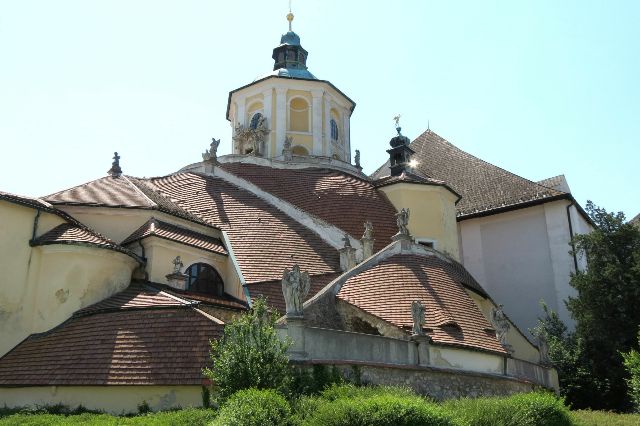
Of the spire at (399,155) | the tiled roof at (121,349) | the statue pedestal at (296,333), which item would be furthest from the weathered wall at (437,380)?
the spire at (399,155)

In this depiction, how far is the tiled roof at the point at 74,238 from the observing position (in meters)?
18.2

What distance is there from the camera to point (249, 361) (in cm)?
1288

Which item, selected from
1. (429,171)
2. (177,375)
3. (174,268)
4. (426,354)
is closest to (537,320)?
(429,171)

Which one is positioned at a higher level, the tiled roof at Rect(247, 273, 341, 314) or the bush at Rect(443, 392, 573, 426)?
the tiled roof at Rect(247, 273, 341, 314)

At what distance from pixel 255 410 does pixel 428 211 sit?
16400 millimetres

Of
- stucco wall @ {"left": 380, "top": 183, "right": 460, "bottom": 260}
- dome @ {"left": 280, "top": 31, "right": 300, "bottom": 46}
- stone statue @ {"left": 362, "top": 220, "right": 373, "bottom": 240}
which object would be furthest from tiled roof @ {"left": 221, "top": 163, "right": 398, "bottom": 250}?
dome @ {"left": 280, "top": 31, "right": 300, "bottom": 46}

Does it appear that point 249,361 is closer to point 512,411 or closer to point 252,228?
point 512,411

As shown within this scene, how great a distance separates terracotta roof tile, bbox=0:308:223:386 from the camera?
14.5 meters

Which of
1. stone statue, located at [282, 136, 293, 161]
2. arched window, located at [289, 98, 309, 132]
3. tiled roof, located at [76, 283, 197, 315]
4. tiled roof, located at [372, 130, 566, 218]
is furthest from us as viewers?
arched window, located at [289, 98, 309, 132]

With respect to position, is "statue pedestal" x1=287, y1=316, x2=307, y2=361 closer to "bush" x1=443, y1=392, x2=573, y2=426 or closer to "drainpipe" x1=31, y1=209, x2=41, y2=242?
"bush" x1=443, y1=392, x2=573, y2=426

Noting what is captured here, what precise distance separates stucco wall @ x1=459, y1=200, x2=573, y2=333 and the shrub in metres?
18.3

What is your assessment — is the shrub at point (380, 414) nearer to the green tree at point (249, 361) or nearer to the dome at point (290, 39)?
the green tree at point (249, 361)

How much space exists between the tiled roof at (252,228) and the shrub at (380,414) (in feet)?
29.8

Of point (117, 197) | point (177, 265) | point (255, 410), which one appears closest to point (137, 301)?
point (177, 265)
